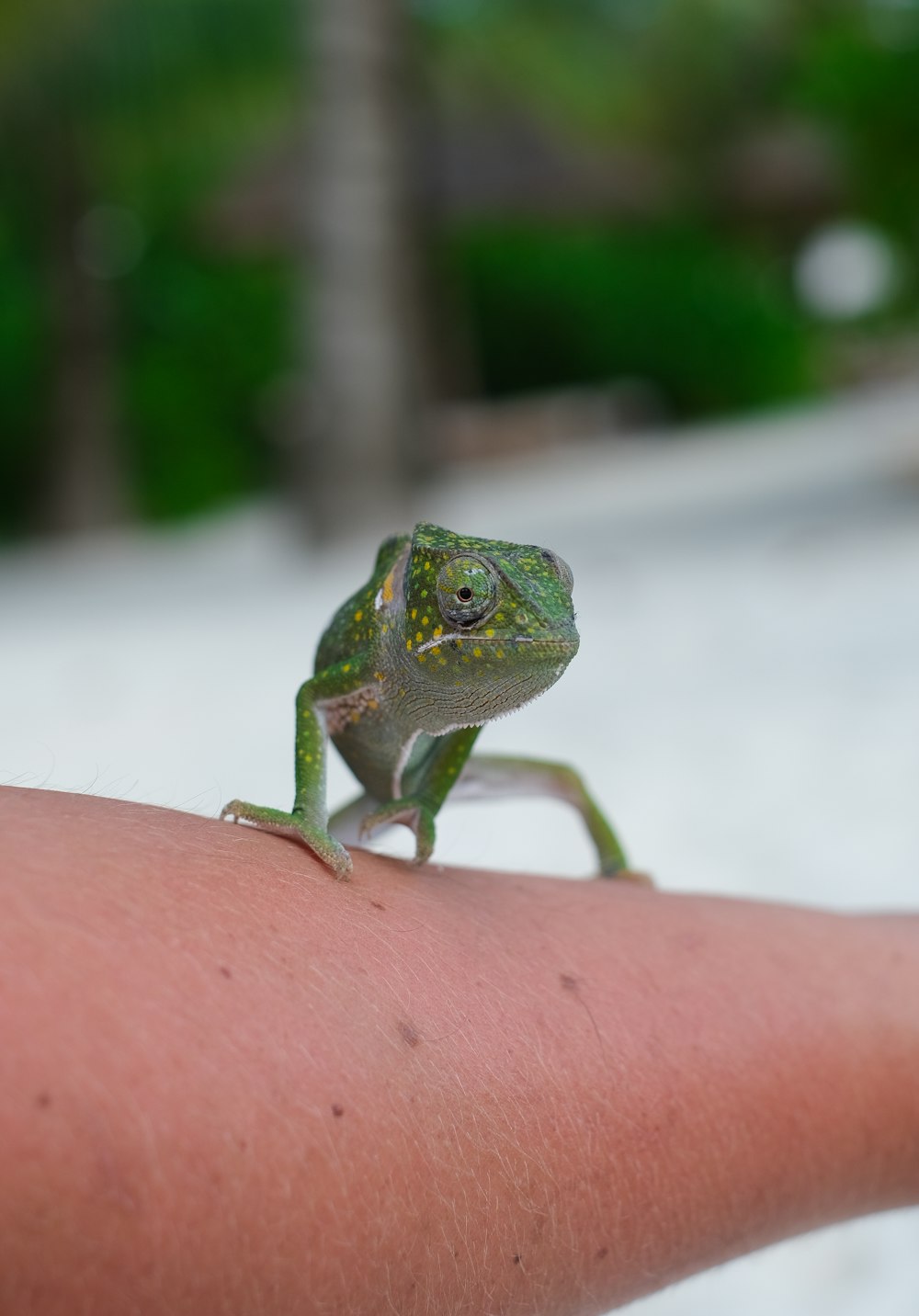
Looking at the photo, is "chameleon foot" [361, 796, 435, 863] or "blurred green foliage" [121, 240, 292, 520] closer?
"chameleon foot" [361, 796, 435, 863]

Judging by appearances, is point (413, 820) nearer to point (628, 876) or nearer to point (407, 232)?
point (628, 876)

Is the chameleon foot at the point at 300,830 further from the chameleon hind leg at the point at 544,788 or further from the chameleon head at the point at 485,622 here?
the chameleon hind leg at the point at 544,788

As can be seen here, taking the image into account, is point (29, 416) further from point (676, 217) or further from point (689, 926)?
point (689, 926)

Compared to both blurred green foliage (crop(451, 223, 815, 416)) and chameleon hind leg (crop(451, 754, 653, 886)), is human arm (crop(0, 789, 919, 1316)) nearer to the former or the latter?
chameleon hind leg (crop(451, 754, 653, 886))

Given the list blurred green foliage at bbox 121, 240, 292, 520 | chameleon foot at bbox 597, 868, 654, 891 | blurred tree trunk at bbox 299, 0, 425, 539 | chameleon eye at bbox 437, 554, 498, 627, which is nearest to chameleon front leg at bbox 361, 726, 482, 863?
chameleon eye at bbox 437, 554, 498, 627

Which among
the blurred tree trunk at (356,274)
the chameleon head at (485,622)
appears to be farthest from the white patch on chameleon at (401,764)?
the blurred tree trunk at (356,274)

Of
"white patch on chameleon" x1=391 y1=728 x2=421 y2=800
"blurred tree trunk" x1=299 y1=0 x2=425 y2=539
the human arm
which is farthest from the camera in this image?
"blurred tree trunk" x1=299 y1=0 x2=425 y2=539
